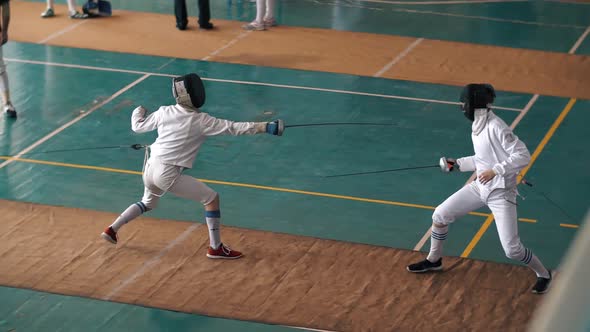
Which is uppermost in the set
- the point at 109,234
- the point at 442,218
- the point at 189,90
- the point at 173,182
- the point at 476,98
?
the point at 476,98

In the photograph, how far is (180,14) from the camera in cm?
1630

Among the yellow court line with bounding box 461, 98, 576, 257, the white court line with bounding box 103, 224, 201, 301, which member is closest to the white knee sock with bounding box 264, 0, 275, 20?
the yellow court line with bounding box 461, 98, 576, 257

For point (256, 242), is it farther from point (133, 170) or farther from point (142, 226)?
point (133, 170)

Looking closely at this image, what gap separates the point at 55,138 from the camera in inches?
445

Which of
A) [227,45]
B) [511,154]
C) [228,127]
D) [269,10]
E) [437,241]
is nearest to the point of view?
[511,154]

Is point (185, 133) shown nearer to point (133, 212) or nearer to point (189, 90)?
point (189, 90)

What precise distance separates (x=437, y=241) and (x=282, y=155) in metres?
3.92

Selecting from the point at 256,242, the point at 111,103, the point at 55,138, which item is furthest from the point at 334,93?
the point at 256,242

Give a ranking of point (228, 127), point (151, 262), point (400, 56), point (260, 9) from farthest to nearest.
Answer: point (260, 9) < point (400, 56) < point (151, 262) < point (228, 127)

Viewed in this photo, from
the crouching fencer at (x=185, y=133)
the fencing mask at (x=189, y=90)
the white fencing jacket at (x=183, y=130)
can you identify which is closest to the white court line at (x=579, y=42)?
the crouching fencer at (x=185, y=133)

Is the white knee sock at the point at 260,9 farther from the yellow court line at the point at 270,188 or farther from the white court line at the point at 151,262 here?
the white court line at the point at 151,262

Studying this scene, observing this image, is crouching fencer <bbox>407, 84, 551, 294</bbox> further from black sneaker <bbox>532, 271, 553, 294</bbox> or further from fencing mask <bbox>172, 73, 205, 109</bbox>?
fencing mask <bbox>172, 73, 205, 109</bbox>

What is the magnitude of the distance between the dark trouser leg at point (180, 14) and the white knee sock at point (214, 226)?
9.34 m

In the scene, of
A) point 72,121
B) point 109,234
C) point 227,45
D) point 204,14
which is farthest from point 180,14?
point 109,234
